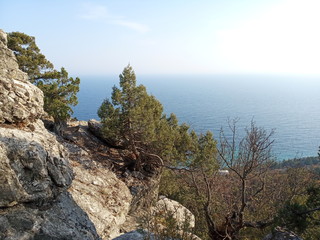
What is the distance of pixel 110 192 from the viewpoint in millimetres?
12609

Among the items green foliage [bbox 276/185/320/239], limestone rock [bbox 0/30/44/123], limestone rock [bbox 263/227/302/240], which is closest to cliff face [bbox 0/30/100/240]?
limestone rock [bbox 0/30/44/123]

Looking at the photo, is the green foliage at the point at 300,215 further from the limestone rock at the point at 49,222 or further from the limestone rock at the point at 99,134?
the limestone rock at the point at 99,134

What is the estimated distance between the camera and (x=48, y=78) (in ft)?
57.2

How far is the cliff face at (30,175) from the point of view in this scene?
280 inches

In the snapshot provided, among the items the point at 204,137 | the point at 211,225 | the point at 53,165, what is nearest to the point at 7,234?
the point at 53,165

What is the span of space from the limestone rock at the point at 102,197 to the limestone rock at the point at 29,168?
1624 mm

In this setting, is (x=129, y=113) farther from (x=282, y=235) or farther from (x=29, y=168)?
(x=282, y=235)

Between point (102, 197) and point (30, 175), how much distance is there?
465 cm

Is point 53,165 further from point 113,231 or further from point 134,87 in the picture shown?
point 134,87

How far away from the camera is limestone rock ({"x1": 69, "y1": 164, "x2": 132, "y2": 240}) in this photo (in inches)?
404

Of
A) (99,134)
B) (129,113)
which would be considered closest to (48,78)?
(99,134)

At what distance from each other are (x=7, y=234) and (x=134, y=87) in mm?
10093

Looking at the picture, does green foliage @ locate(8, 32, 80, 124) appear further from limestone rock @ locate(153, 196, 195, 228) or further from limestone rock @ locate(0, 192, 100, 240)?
limestone rock @ locate(153, 196, 195, 228)

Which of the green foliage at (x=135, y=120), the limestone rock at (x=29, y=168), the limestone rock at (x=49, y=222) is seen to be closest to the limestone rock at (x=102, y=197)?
the limestone rock at (x=49, y=222)
